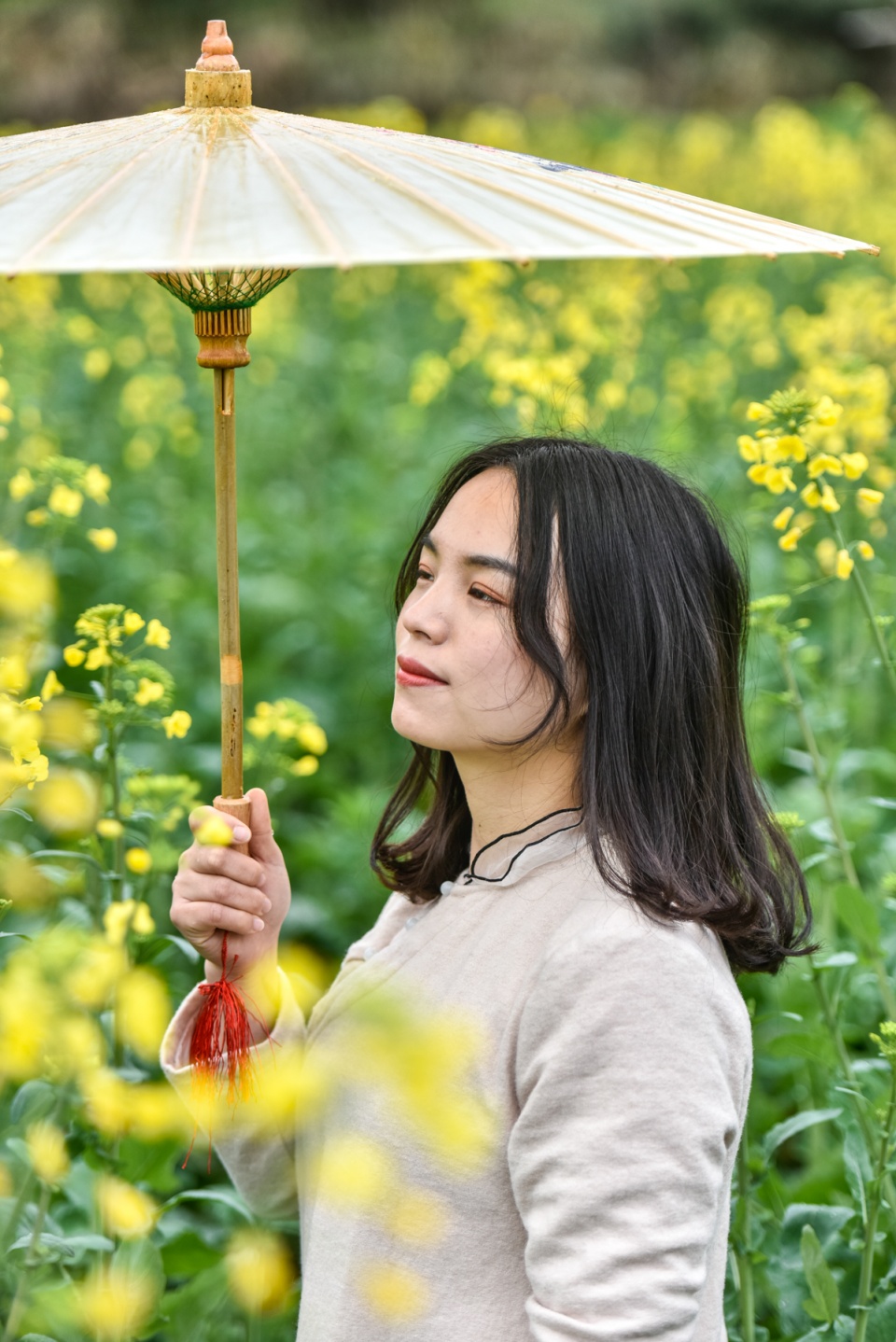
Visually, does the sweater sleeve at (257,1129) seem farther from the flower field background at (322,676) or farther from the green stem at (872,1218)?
the green stem at (872,1218)

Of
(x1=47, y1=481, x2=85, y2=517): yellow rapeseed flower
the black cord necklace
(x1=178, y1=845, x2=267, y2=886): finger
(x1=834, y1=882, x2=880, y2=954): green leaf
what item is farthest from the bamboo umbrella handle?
(x1=834, y1=882, x2=880, y2=954): green leaf

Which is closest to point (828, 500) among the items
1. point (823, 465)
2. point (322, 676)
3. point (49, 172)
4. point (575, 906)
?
point (823, 465)

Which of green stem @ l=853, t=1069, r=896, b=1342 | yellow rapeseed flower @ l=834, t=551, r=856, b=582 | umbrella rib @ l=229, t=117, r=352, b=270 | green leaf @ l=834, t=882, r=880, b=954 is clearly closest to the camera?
umbrella rib @ l=229, t=117, r=352, b=270

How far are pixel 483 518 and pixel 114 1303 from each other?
0.88 metres

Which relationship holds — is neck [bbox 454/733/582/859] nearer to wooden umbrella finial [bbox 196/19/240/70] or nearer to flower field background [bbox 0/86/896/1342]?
flower field background [bbox 0/86/896/1342]

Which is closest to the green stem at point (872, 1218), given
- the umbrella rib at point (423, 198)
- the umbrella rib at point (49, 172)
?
the umbrella rib at point (423, 198)

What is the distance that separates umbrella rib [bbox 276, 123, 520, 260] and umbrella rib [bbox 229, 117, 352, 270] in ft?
0.24

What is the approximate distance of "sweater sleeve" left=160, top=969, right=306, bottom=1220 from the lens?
172 centimetres

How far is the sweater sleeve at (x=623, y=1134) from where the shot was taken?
51.7 inches

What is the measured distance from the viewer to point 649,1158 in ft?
4.30

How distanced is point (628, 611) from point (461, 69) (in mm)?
20890

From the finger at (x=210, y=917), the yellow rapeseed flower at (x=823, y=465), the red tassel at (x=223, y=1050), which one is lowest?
the red tassel at (x=223, y=1050)

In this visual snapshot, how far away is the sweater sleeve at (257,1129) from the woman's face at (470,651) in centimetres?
43

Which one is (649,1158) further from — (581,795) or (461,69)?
(461,69)
